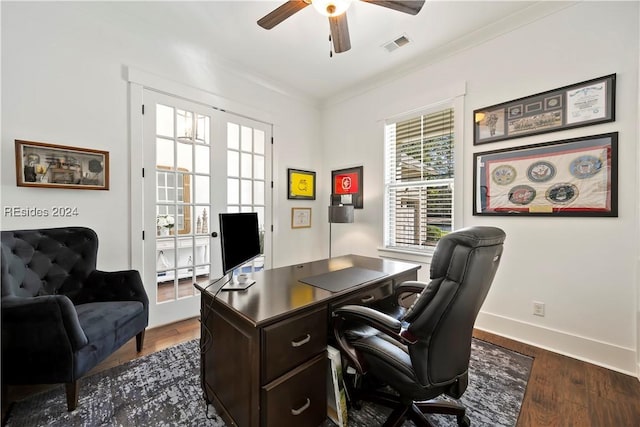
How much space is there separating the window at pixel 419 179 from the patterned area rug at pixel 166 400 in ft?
4.84

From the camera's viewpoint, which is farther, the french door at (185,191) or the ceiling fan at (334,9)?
the french door at (185,191)

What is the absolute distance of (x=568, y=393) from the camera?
169 centimetres

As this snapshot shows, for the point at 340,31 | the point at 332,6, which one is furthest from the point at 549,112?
the point at 332,6

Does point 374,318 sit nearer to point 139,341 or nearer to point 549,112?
point 139,341

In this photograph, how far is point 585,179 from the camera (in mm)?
2064

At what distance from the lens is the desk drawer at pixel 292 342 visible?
3.68ft

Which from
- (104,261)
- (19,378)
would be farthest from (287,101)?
(19,378)

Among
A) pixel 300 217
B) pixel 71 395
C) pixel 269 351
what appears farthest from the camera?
pixel 300 217

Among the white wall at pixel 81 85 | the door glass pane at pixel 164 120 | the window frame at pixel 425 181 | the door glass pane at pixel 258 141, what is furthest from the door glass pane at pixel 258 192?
the window frame at pixel 425 181

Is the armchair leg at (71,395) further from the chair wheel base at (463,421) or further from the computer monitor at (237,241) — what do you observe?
the chair wheel base at (463,421)

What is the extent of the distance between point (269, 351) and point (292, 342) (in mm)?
126

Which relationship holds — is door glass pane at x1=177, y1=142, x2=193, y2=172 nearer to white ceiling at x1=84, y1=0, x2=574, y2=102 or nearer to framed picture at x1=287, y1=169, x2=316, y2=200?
white ceiling at x1=84, y1=0, x2=574, y2=102

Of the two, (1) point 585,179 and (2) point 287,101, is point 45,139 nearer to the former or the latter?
(2) point 287,101

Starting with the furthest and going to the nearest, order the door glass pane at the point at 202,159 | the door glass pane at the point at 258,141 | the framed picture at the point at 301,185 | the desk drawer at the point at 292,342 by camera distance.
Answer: the framed picture at the point at 301,185
the door glass pane at the point at 258,141
the door glass pane at the point at 202,159
the desk drawer at the point at 292,342
